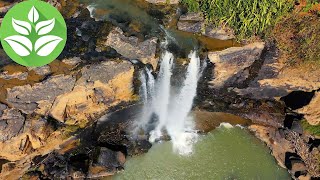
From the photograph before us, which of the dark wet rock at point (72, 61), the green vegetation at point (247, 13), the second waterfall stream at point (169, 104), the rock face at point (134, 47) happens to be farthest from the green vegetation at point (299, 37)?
the dark wet rock at point (72, 61)

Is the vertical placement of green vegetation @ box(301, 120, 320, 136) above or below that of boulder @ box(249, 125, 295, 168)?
above

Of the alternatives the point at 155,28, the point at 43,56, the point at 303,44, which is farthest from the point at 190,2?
the point at 43,56

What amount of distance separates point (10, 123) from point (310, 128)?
26059 millimetres

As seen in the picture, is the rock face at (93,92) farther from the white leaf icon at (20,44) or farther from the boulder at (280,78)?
the boulder at (280,78)

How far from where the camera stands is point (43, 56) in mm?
26484

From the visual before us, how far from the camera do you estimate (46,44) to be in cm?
2528

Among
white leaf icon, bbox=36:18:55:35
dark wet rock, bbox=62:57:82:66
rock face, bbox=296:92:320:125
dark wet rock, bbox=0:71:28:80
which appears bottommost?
rock face, bbox=296:92:320:125

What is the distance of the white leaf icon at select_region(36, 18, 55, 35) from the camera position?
2470 cm

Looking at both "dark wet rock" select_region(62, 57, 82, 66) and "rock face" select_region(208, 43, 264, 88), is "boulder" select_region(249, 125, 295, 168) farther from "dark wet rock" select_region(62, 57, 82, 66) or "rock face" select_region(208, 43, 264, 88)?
"dark wet rock" select_region(62, 57, 82, 66)

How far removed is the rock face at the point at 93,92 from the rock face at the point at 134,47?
138cm

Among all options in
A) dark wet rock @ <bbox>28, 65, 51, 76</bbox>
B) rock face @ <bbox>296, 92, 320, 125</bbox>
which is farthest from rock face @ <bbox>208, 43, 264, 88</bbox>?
dark wet rock @ <bbox>28, 65, 51, 76</bbox>

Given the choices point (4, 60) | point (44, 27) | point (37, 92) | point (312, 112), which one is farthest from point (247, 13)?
point (4, 60)

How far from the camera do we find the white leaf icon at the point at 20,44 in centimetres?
2511

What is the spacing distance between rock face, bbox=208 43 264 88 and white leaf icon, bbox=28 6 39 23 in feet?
48.4
